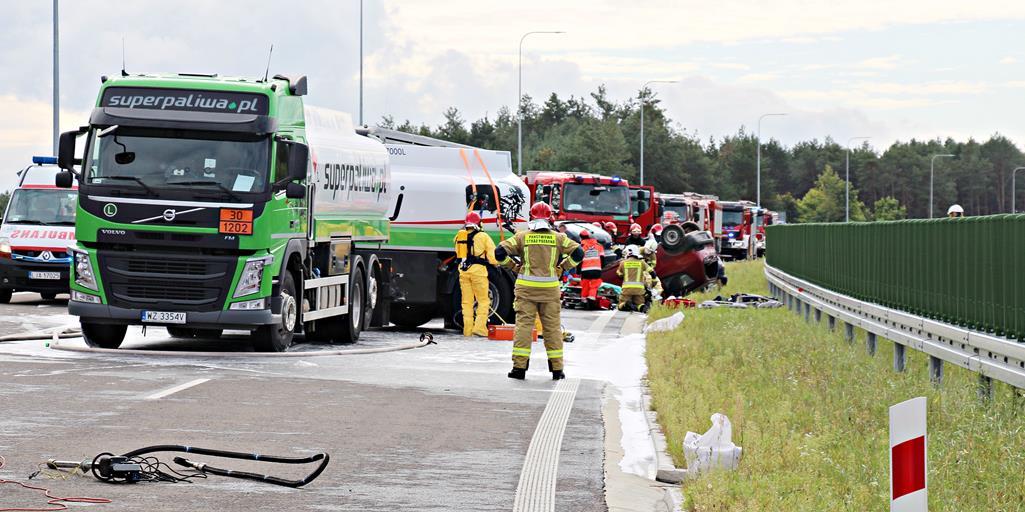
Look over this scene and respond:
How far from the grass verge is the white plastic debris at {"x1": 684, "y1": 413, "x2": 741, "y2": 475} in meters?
0.13

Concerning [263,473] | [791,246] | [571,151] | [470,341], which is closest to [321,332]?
[470,341]

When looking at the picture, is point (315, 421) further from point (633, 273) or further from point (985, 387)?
point (633, 273)

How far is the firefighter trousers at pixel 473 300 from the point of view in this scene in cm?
2247

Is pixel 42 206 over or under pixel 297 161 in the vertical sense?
under

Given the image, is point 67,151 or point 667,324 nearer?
point 67,151

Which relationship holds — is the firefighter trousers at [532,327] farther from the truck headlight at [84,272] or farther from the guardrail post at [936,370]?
the truck headlight at [84,272]

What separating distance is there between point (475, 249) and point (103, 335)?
6.10 m

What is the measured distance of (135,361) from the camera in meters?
16.3

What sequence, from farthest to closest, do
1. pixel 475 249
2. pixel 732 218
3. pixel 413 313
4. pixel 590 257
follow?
1. pixel 732 218
2. pixel 590 257
3. pixel 413 313
4. pixel 475 249

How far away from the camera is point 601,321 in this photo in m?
26.8

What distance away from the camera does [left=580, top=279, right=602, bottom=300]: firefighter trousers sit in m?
30.6

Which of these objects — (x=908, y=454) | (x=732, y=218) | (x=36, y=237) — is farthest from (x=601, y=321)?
(x=732, y=218)

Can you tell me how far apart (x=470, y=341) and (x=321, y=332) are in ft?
6.99

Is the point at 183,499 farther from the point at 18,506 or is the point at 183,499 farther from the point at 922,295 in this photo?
the point at 922,295
